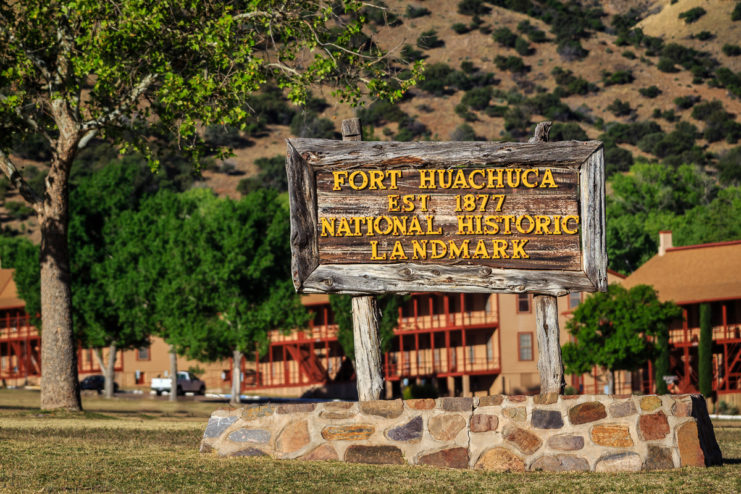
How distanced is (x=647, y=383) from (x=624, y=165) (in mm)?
75029

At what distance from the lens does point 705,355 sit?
5225cm

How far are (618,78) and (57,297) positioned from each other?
139 metres

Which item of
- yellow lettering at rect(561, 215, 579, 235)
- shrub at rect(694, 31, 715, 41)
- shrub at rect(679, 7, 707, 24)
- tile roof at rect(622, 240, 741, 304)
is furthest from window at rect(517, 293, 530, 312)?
shrub at rect(679, 7, 707, 24)

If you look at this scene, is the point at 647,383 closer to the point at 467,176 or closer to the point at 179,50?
the point at 179,50

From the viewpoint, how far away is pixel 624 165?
430 feet

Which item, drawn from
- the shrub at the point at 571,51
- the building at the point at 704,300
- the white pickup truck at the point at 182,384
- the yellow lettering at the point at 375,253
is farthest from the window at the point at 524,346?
the shrub at the point at 571,51

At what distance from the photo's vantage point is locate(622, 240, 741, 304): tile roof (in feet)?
175

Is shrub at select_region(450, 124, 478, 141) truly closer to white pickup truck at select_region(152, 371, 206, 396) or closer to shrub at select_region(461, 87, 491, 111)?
shrub at select_region(461, 87, 491, 111)

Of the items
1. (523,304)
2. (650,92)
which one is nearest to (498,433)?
(523,304)

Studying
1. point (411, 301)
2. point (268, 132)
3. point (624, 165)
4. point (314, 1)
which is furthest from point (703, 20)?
point (314, 1)

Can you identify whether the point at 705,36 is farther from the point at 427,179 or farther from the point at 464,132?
the point at 427,179

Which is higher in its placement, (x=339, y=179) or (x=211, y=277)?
(x=211, y=277)

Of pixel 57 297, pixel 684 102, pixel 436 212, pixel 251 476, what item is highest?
pixel 684 102

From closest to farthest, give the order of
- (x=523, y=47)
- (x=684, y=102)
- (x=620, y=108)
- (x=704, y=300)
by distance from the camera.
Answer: (x=704, y=300) < (x=684, y=102) < (x=620, y=108) < (x=523, y=47)
